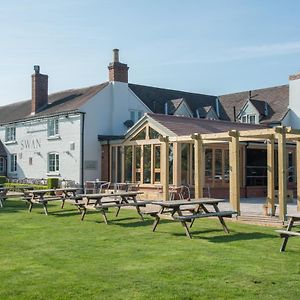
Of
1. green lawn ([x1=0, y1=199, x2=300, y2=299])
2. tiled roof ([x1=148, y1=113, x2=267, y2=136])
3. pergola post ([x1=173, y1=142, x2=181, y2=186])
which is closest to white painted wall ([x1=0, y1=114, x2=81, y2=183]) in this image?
tiled roof ([x1=148, y1=113, x2=267, y2=136])

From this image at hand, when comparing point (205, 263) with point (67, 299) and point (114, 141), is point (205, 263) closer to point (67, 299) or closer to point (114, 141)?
point (67, 299)

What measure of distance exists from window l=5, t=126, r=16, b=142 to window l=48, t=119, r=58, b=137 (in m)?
5.24

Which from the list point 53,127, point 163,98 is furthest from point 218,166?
point 163,98

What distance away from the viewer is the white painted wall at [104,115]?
27688mm

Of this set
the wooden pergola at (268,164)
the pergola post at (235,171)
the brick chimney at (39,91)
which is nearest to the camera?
the wooden pergola at (268,164)

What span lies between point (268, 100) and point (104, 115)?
1517cm

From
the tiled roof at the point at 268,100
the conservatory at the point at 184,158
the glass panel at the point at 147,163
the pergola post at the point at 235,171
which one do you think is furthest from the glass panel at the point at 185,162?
the tiled roof at the point at 268,100

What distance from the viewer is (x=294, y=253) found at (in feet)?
29.8

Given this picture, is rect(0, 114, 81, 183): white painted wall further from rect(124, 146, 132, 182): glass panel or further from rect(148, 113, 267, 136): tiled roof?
rect(148, 113, 267, 136): tiled roof

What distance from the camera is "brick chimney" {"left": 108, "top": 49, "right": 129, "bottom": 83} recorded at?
2947 centimetres

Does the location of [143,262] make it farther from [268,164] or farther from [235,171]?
[268,164]

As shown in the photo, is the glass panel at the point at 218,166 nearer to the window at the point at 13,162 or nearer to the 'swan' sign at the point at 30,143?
the 'swan' sign at the point at 30,143

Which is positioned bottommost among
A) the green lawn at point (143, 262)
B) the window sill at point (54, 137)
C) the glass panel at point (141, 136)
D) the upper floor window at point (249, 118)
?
the green lawn at point (143, 262)

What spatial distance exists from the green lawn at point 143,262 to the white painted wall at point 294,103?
2374 cm
